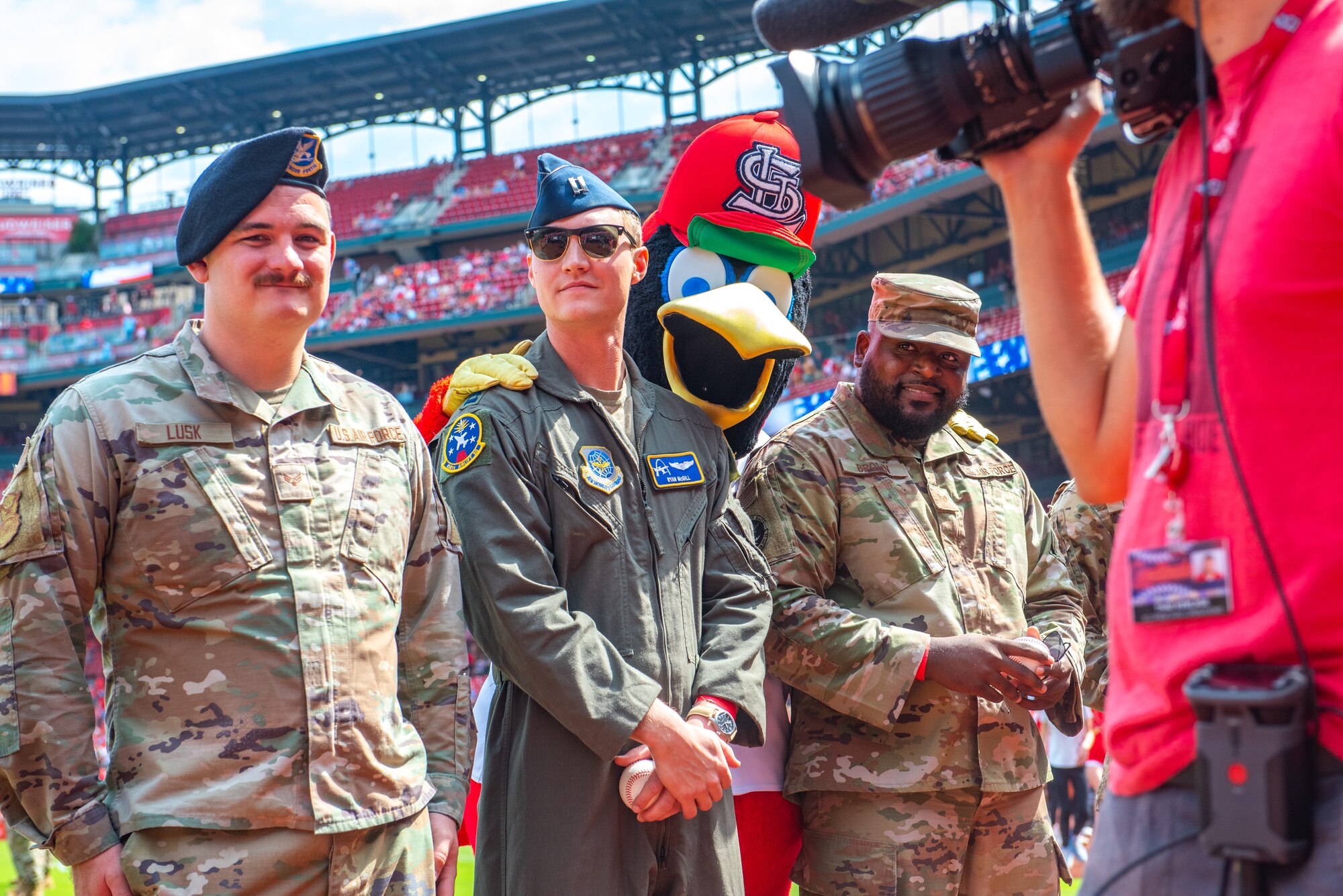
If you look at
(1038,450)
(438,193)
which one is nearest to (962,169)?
(1038,450)

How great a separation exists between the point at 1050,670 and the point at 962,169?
17177mm

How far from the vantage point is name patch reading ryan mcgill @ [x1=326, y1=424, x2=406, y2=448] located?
2475 mm

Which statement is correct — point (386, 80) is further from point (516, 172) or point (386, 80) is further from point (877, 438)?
point (877, 438)

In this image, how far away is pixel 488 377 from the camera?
114 inches

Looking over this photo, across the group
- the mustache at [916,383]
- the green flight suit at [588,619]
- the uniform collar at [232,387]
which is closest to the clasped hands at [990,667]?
the green flight suit at [588,619]

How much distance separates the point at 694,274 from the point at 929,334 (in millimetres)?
668

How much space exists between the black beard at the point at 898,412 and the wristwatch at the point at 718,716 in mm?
989

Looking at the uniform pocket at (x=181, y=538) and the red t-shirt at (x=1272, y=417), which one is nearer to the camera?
the red t-shirt at (x=1272, y=417)

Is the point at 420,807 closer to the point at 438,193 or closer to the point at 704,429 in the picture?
the point at 704,429

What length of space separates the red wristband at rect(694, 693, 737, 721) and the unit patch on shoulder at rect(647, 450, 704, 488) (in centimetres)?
48

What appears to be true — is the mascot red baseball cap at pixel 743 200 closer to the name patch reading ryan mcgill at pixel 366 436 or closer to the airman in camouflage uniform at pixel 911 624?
the airman in camouflage uniform at pixel 911 624

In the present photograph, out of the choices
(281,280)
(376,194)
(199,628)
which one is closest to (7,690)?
(199,628)

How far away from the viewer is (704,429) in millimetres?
3084

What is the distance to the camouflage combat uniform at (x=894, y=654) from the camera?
9.75ft
